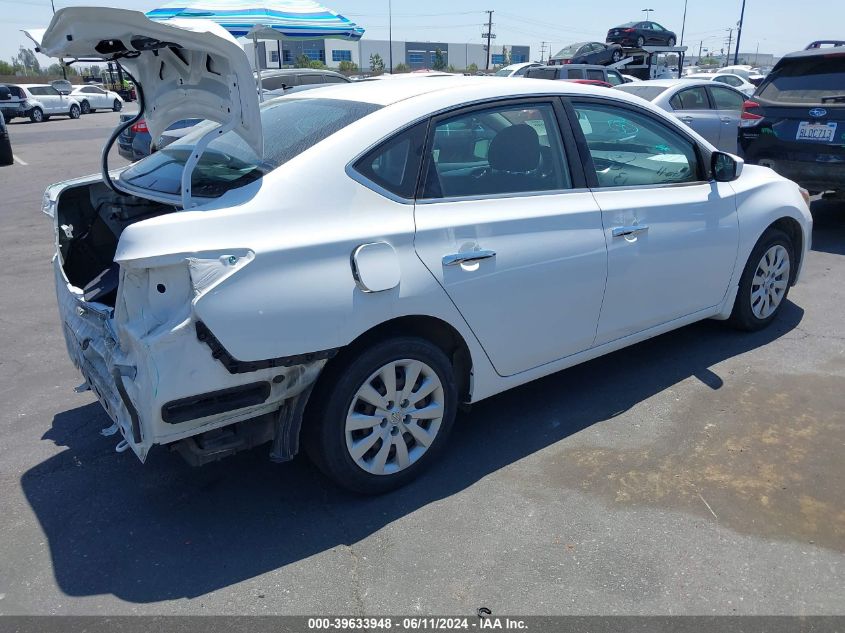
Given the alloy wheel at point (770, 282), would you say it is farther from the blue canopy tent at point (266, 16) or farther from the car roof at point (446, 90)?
the blue canopy tent at point (266, 16)

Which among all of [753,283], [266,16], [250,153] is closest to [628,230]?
[753,283]

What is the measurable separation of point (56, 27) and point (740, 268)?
3.98m

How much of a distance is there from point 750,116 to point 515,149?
5.52 m

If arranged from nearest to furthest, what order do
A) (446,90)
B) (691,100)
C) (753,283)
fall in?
(446,90)
(753,283)
(691,100)

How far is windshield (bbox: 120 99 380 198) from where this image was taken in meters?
3.04

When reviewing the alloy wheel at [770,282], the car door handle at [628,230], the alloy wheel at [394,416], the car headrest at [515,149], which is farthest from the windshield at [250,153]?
the alloy wheel at [770,282]

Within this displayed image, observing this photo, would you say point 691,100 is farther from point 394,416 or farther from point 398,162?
point 394,416

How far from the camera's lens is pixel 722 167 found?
4.24 metres

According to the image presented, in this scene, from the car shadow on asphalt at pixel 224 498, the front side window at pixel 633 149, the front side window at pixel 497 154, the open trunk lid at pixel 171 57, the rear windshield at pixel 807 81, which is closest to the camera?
the open trunk lid at pixel 171 57

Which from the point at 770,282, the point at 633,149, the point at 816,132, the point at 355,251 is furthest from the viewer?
the point at 816,132

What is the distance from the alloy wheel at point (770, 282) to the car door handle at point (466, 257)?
242 cm

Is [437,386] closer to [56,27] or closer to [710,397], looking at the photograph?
[710,397]

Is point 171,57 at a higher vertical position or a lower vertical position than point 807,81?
higher

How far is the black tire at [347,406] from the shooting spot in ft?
9.52
